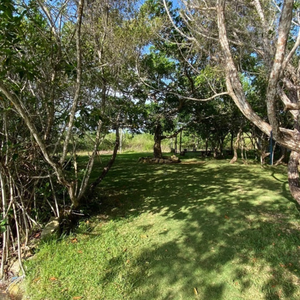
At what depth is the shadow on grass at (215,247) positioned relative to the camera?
2299 millimetres

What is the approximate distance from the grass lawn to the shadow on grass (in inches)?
0.4

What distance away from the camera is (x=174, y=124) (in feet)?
37.5

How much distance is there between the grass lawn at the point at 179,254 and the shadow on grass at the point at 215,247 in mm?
11

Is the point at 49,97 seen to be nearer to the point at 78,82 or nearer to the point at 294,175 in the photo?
the point at 78,82

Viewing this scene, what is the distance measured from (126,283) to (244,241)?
163cm

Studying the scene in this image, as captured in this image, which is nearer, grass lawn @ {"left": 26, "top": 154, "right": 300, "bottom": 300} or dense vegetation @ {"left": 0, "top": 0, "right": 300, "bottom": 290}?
grass lawn @ {"left": 26, "top": 154, "right": 300, "bottom": 300}

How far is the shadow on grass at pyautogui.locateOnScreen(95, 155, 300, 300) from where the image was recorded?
2.30 metres

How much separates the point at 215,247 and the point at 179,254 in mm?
487

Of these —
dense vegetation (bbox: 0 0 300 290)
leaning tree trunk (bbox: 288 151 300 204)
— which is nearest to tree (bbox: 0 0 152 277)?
dense vegetation (bbox: 0 0 300 290)

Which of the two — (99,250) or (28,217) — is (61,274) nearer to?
(99,250)

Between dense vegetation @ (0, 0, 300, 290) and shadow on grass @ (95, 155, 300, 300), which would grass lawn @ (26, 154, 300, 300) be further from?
dense vegetation @ (0, 0, 300, 290)

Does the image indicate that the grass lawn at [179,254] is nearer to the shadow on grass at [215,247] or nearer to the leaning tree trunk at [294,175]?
the shadow on grass at [215,247]

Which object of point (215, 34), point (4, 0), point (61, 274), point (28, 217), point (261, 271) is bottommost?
point (61, 274)

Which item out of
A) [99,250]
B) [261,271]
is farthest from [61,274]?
[261,271]
